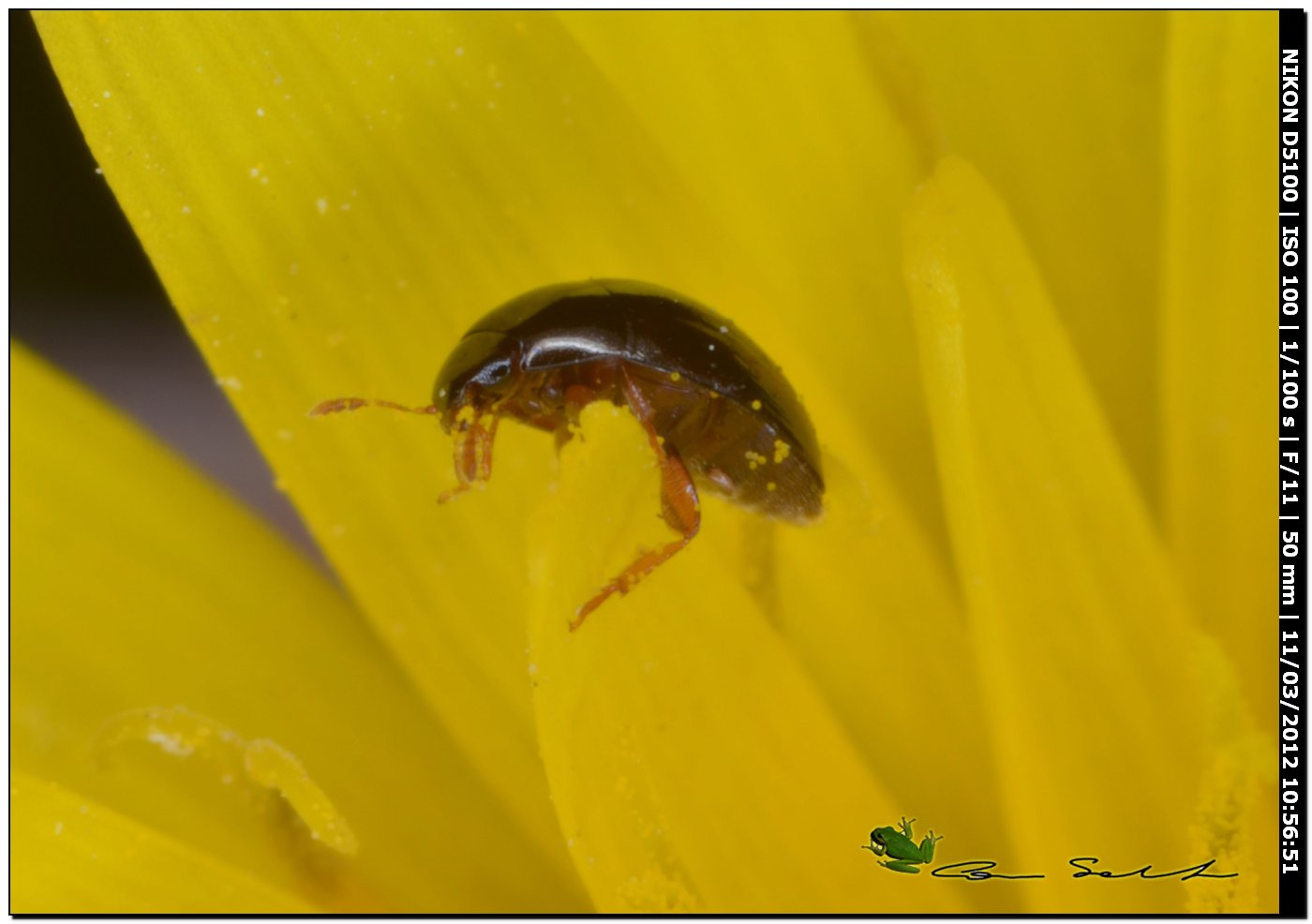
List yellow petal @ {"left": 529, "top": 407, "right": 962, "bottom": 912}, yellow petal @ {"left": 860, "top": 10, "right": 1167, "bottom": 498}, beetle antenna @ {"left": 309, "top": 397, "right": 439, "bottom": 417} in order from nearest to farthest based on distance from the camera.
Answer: yellow petal @ {"left": 529, "top": 407, "right": 962, "bottom": 912} < beetle antenna @ {"left": 309, "top": 397, "right": 439, "bottom": 417} < yellow petal @ {"left": 860, "top": 10, "right": 1167, "bottom": 498}

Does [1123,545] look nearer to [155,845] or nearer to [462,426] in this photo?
[462,426]

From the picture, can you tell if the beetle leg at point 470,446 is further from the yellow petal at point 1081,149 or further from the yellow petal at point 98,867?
the yellow petal at point 1081,149

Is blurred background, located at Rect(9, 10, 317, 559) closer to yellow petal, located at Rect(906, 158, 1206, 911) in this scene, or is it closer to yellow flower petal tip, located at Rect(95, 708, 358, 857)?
yellow flower petal tip, located at Rect(95, 708, 358, 857)

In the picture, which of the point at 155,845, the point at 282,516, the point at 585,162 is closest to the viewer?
the point at 155,845

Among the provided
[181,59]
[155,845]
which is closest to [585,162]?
[181,59]

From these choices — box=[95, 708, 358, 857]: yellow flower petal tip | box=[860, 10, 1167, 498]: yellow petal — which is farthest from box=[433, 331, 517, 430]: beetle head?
box=[860, 10, 1167, 498]: yellow petal

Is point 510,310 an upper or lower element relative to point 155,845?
upper

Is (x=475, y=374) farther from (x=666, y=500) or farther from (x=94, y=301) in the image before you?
(x=94, y=301)
